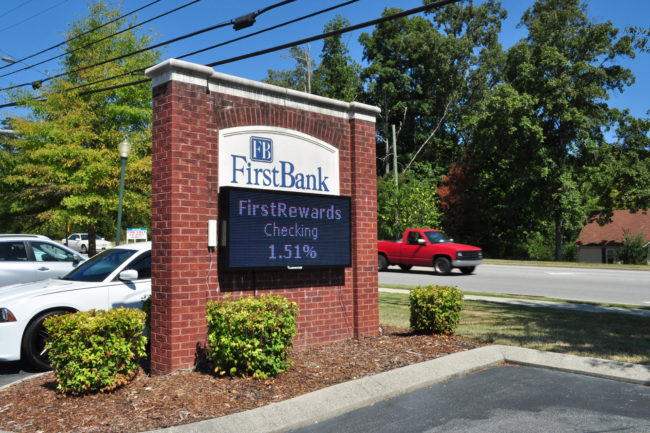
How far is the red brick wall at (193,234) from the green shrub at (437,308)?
132cm

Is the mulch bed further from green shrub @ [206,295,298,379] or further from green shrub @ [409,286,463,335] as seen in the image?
green shrub @ [409,286,463,335]

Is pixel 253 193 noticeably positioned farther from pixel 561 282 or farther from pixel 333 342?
pixel 561 282

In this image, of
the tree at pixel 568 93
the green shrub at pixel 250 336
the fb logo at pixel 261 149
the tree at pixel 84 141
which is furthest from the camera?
the tree at pixel 568 93

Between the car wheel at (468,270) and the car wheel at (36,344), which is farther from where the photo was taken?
the car wheel at (468,270)

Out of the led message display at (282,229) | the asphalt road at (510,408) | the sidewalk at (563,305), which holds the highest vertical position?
the led message display at (282,229)

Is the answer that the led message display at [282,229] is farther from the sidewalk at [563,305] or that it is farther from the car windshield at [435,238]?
the car windshield at [435,238]

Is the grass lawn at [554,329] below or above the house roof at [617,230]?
below

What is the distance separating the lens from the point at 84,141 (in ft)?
67.2

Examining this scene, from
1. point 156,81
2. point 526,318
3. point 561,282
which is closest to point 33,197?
point 156,81

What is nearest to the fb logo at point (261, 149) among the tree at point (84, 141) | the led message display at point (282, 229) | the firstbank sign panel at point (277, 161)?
the firstbank sign panel at point (277, 161)

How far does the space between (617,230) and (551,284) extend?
119 feet

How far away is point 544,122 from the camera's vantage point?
39031mm

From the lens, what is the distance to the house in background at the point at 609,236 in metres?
48.2

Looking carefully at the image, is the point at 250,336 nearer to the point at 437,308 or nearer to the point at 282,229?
the point at 282,229
